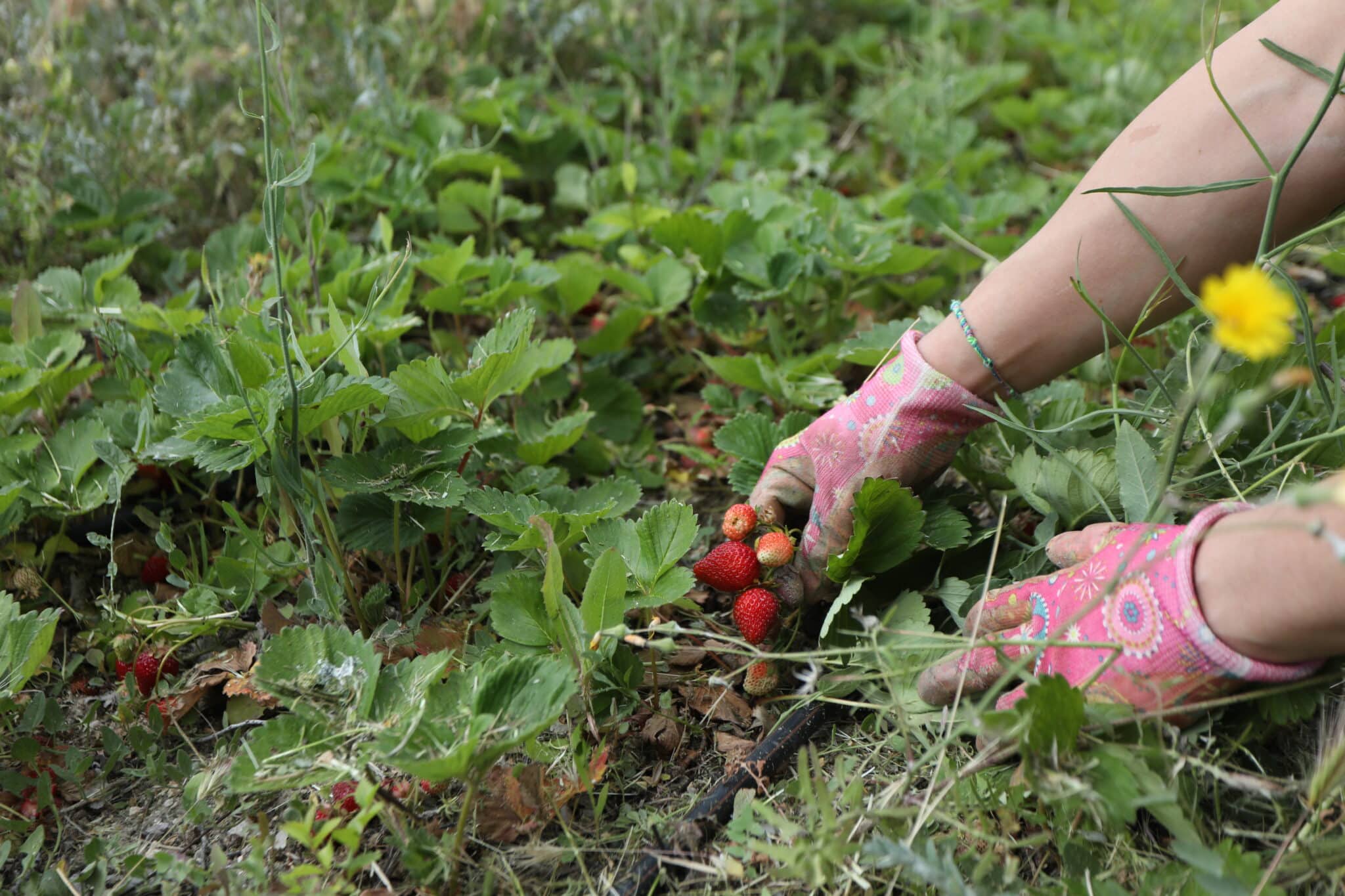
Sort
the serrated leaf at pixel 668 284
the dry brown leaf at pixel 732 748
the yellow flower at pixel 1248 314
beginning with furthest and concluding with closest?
the serrated leaf at pixel 668 284, the dry brown leaf at pixel 732 748, the yellow flower at pixel 1248 314

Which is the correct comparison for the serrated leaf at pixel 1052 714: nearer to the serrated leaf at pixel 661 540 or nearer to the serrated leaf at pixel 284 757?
the serrated leaf at pixel 661 540

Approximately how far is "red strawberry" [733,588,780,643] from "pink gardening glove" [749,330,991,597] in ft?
0.29

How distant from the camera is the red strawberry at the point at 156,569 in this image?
1389mm

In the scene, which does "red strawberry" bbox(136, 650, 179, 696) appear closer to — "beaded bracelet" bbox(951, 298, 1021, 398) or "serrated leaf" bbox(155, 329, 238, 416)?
"serrated leaf" bbox(155, 329, 238, 416)

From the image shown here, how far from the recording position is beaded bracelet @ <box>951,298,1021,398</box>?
1.23m

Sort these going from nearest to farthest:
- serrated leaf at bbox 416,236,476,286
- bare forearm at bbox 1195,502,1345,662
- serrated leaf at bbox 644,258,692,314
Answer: bare forearm at bbox 1195,502,1345,662 < serrated leaf at bbox 416,236,476,286 < serrated leaf at bbox 644,258,692,314

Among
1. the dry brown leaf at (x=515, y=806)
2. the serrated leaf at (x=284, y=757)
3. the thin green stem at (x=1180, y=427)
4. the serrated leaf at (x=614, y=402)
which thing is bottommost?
the dry brown leaf at (x=515, y=806)

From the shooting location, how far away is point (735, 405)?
1.67 meters

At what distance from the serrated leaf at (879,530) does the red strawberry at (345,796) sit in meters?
0.58

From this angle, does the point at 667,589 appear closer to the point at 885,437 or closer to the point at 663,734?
the point at 663,734

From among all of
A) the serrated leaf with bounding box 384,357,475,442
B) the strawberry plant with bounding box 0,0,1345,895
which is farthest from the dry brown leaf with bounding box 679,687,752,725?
the serrated leaf with bounding box 384,357,475,442

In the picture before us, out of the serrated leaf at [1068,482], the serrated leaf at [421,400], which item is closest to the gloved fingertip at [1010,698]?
the serrated leaf at [1068,482]

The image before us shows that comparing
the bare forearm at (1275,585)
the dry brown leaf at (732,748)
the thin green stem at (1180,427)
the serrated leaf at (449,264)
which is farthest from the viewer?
the serrated leaf at (449,264)

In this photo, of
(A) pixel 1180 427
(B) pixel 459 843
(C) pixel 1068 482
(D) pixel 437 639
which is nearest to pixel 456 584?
(D) pixel 437 639
